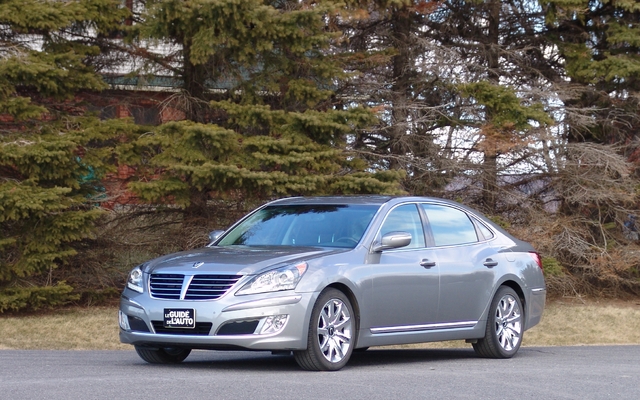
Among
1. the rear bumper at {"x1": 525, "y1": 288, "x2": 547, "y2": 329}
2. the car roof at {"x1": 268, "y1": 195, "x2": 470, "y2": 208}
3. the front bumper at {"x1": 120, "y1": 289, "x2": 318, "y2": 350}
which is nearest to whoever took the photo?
the front bumper at {"x1": 120, "y1": 289, "x2": 318, "y2": 350}

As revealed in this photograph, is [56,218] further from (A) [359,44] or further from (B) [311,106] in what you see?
(A) [359,44]

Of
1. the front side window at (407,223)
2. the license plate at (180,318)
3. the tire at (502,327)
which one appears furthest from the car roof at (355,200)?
the license plate at (180,318)

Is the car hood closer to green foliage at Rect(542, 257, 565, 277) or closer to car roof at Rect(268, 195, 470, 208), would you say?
car roof at Rect(268, 195, 470, 208)

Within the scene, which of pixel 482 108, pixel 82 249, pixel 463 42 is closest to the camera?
pixel 82 249

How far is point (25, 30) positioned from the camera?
1572 cm

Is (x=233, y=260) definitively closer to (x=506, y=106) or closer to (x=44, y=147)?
(x=44, y=147)

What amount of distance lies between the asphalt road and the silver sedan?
284 mm

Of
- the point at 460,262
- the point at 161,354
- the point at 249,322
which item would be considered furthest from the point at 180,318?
the point at 460,262

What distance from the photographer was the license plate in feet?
27.8

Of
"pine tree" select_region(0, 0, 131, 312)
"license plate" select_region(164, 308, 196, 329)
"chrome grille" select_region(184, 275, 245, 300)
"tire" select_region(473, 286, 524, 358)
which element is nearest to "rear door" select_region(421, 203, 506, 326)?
"tire" select_region(473, 286, 524, 358)

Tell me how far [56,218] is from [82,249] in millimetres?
1856

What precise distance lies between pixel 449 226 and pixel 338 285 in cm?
219

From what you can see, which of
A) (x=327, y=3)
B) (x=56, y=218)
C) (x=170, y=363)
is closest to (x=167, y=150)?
(x=56, y=218)

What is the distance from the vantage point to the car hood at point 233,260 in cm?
859
